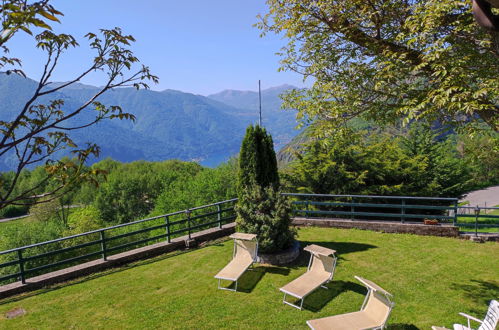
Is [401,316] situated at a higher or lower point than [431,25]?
lower

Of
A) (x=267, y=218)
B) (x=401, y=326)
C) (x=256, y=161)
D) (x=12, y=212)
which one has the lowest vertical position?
(x=12, y=212)

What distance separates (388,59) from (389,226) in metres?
6.38

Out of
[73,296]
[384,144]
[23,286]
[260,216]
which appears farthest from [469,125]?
[23,286]

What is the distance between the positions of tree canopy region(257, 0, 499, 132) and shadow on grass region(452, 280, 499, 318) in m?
3.71

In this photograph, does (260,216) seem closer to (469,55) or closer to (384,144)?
(469,55)

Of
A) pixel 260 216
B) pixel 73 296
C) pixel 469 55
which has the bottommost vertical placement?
pixel 73 296

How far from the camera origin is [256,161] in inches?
413

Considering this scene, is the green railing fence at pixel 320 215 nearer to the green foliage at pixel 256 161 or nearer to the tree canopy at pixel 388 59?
the green foliage at pixel 256 161

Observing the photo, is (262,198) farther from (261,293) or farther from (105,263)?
(105,263)

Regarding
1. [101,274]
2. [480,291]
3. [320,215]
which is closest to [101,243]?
[101,274]

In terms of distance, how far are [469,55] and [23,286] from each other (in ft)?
38.2

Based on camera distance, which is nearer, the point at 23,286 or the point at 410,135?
the point at 23,286

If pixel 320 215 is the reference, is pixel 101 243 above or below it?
above

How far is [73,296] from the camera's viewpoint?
8.09 meters
